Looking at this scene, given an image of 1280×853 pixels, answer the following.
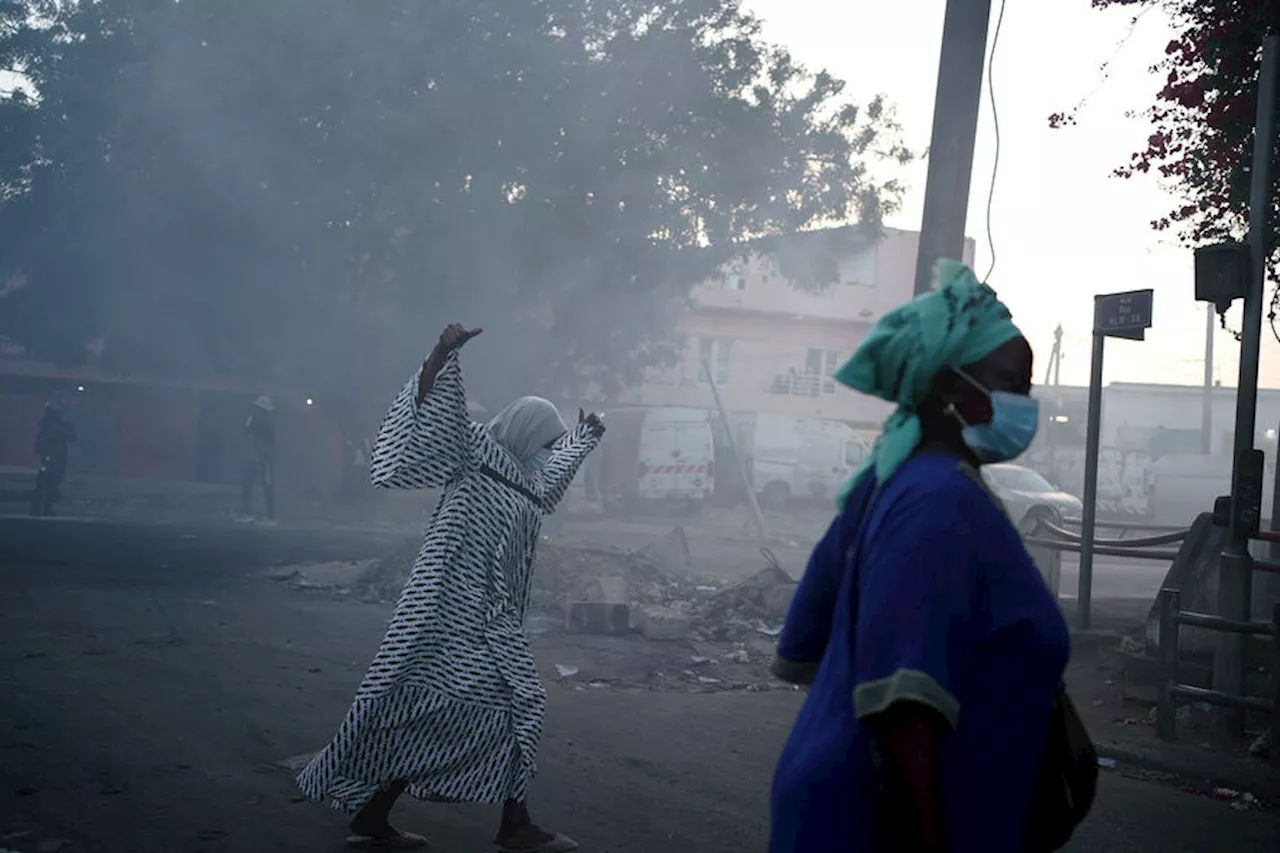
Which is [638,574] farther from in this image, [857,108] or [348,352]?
[857,108]

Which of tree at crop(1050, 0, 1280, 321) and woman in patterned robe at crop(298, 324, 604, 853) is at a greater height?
tree at crop(1050, 0, 1280, 321)

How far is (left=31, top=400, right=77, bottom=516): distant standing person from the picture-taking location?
18172mm

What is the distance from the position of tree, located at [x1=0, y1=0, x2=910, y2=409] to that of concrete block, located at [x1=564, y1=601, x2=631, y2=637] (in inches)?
505

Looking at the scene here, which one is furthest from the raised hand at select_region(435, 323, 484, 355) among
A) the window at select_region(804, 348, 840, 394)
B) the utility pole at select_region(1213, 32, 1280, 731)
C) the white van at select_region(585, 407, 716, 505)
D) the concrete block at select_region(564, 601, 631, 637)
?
the window at select_region(804, 348, 840, 394)

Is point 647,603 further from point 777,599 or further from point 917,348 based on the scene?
point 917,348

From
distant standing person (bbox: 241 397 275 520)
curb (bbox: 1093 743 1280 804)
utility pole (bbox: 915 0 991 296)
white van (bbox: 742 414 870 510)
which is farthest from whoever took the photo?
white van (bbox: 742 414 870 510)

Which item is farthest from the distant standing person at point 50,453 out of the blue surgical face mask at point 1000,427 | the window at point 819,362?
the window at point 819,362

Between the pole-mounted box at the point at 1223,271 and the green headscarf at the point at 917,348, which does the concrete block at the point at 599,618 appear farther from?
the green headscarf at the point at 917,348

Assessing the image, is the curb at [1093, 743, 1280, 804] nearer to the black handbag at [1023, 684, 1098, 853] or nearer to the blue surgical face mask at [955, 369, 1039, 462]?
the black handbag at [1023, 684, 1098, 853]

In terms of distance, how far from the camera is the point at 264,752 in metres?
5.84

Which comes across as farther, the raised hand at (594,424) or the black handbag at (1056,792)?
the raised hand at (594,424)

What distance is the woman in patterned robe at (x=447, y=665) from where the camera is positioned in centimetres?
435

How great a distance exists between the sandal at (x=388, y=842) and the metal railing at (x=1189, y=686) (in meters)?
4.45

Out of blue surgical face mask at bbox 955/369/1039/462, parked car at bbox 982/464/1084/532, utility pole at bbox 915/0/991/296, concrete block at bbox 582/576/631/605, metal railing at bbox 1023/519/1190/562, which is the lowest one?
concrete block at bbox 582/576/631/605
